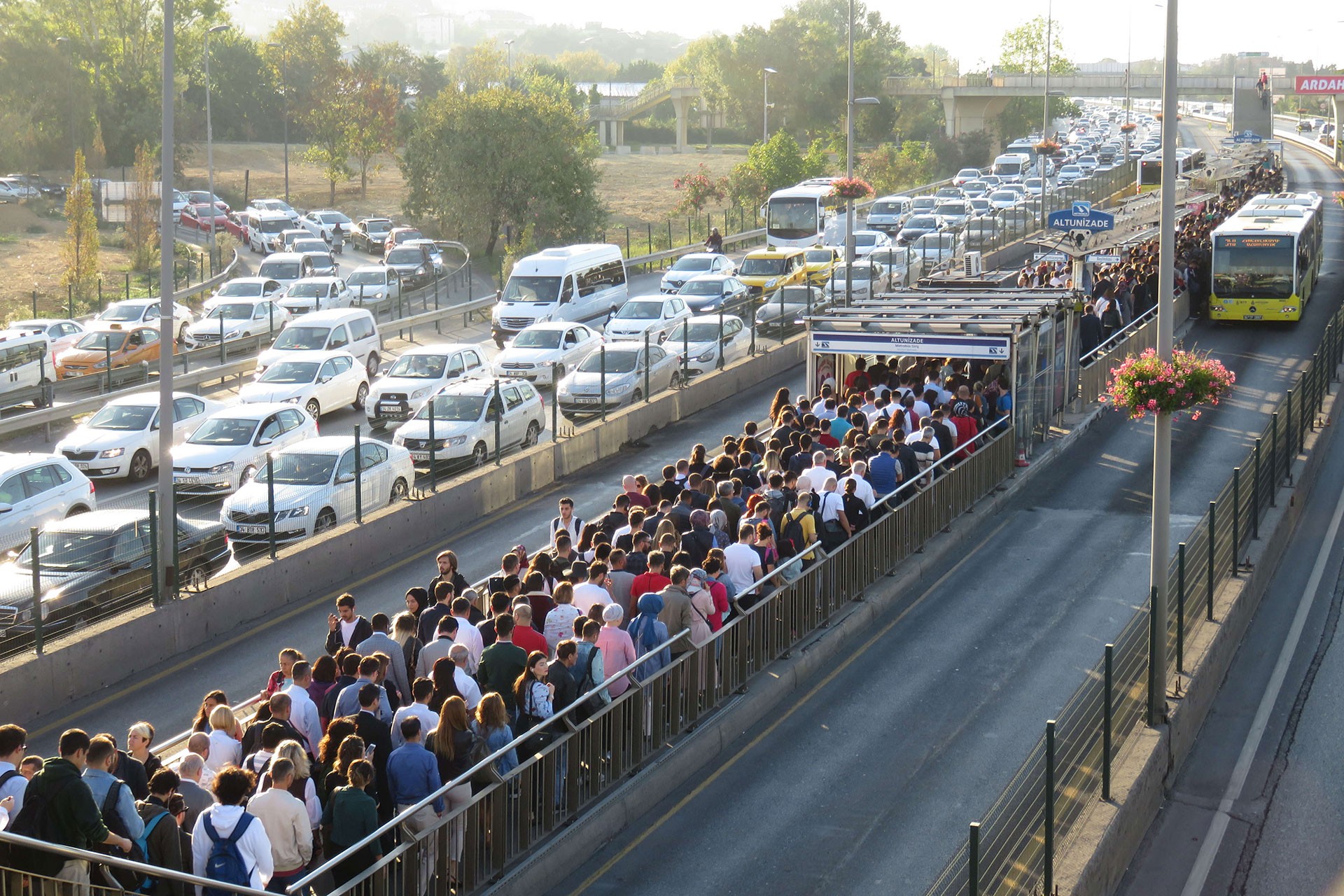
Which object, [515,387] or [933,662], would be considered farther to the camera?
[515,387]

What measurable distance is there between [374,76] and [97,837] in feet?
308

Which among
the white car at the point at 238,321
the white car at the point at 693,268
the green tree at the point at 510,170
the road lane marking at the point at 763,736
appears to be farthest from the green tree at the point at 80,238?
the road lane marking at the point at 763,736

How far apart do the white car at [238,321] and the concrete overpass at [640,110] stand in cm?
9850

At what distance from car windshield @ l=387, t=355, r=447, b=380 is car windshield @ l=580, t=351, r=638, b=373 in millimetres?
3112

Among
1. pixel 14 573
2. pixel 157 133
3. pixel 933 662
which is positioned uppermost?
pixel 157 133

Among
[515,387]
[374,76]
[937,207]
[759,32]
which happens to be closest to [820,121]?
[759,32]

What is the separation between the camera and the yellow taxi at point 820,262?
39.8 m

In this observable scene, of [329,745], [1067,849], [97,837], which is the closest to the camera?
[97,837]

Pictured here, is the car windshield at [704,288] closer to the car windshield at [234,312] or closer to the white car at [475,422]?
the car windshield at [234,312]

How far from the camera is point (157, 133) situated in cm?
9831

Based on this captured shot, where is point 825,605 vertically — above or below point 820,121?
below

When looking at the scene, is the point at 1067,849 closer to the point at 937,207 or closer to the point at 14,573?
the point at 14,573

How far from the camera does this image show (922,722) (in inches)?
561

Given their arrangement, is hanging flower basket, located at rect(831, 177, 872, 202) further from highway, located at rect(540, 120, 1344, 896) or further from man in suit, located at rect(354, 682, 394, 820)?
man in suit, located at rect(354, 682, 394, 820)
